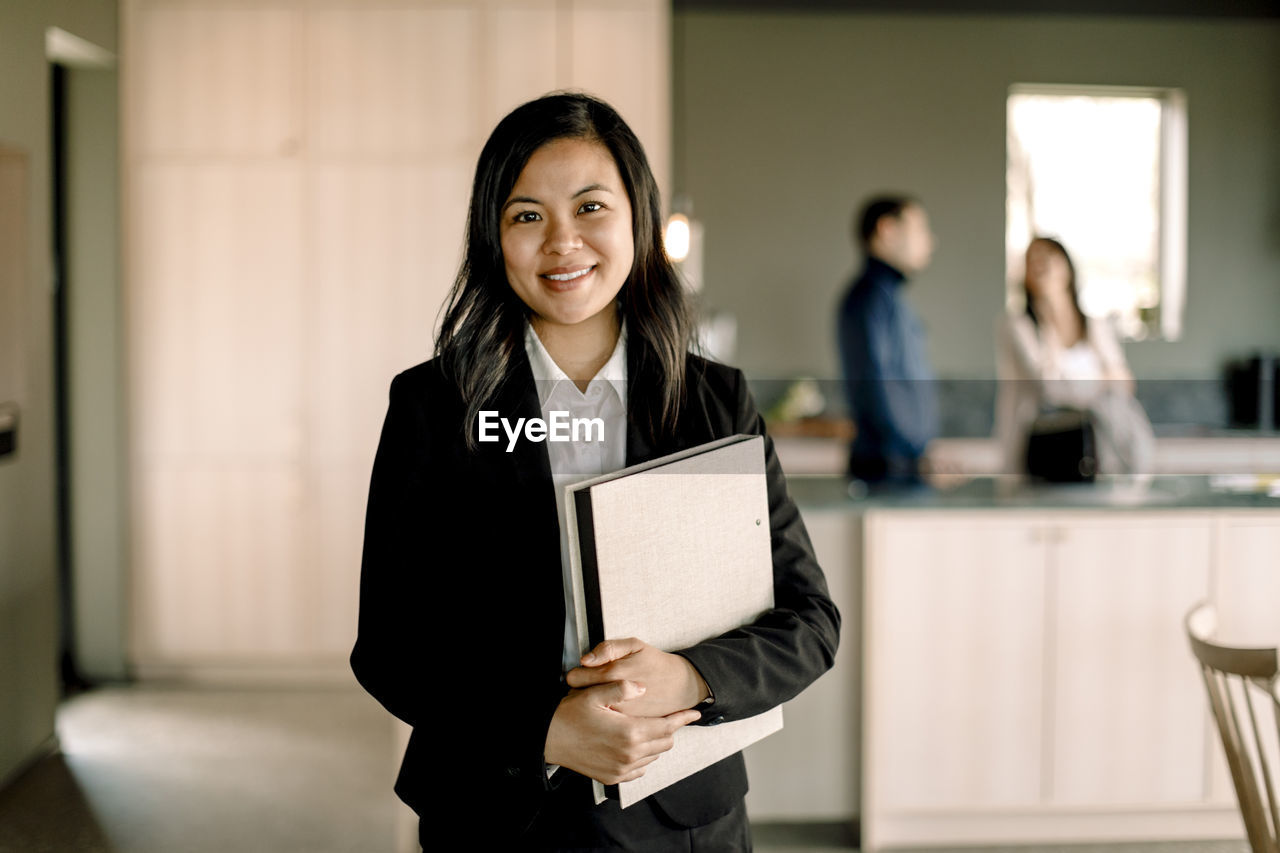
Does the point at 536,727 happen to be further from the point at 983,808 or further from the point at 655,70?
the point at 655,70

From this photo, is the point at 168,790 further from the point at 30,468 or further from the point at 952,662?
the point at 952,662

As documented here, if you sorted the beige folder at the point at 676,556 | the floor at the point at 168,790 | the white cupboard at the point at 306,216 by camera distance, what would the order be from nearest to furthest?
the beige folder at the point at 676,556 → the floor at the point at 168,790 → the white cupboard at the point at 306,216

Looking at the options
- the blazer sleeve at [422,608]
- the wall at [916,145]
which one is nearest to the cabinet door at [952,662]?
the blazer sleeve at [422,608]

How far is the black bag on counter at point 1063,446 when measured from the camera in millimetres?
1295

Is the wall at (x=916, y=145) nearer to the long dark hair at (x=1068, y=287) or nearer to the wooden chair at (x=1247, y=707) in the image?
the long dark hair at (x=1068, y=287)

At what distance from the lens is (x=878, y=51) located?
359 centimetres

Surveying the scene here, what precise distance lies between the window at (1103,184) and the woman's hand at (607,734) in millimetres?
3495

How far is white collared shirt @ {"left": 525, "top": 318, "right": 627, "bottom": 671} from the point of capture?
1.63 feet

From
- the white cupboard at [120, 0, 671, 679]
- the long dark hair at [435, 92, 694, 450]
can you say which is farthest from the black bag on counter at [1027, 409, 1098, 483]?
the white cupboard at [120, 0, 671, 679]

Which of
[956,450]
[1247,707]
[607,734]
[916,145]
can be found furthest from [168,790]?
[916,145]

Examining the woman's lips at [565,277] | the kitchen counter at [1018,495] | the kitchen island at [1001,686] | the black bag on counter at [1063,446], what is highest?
the woman's lips at [565,277]

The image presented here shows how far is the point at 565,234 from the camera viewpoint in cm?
47

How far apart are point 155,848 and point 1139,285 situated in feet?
12.7

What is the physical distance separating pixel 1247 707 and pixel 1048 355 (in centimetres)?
117
